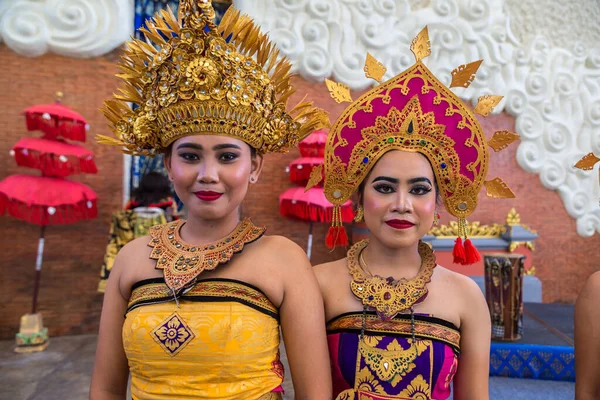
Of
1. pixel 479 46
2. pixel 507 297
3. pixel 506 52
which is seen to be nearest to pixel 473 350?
pixel 507 297

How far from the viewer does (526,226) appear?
638cm

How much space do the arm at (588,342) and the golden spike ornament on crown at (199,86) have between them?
1.19 m

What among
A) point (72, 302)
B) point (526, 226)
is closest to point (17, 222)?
point (72, 302)

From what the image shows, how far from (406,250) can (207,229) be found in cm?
76

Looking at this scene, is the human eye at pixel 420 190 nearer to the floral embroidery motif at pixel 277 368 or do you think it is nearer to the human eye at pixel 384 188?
the human eye at pixel 384 188

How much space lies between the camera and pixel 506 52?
20.6 ft

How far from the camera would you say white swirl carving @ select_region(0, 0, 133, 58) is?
15.3 ft

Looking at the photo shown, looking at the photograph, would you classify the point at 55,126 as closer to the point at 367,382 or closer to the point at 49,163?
the point at 49,163

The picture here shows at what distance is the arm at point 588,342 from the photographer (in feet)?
4.48

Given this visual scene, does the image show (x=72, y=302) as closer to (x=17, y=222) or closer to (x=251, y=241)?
(x=17, y=222)

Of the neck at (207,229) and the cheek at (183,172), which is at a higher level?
the cheek at (183,172)

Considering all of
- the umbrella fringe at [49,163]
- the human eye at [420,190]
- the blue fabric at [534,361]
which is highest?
the umbrella fringe at [49,163]

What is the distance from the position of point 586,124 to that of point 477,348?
6.69m

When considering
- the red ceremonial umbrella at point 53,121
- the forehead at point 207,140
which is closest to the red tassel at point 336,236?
the forehead at point 207,140
